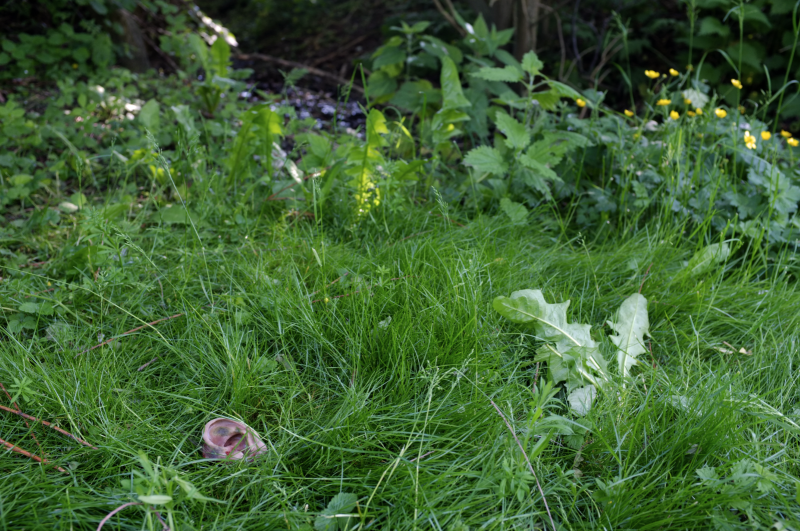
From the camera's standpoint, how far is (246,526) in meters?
1.19

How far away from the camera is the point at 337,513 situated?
1.21 metres

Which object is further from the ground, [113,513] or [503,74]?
[503,74]

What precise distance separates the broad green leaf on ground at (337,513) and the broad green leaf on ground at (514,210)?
4.72 ft

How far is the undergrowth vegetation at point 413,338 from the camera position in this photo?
1.25 meters

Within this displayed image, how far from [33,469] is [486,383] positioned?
1.14 meters

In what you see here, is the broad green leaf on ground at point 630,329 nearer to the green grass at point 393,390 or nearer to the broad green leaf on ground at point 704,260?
the green grass at point 393,390

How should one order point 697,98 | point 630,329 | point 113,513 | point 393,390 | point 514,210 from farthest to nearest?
point 697,98, point 514,210, point 630,329, point 393,390, point 113,513

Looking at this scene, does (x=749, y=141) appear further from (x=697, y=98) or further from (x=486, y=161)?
(x=486, y=161)

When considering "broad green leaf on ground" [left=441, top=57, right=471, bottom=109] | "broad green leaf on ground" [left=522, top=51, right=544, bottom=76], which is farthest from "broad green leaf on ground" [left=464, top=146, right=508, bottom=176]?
"broad green leaf on ground" [left=522, top=51, right=544, bottom=76]

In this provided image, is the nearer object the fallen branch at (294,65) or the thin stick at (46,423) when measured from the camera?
the thin stick at (46,423)

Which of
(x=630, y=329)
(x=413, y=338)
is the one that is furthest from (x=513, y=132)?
(x=413, y=338)

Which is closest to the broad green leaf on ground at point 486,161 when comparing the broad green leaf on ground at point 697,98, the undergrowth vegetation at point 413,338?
the undergrowth vegetation at point 413,338

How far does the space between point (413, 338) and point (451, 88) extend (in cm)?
138

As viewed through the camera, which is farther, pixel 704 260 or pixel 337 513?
pixel 704 260
